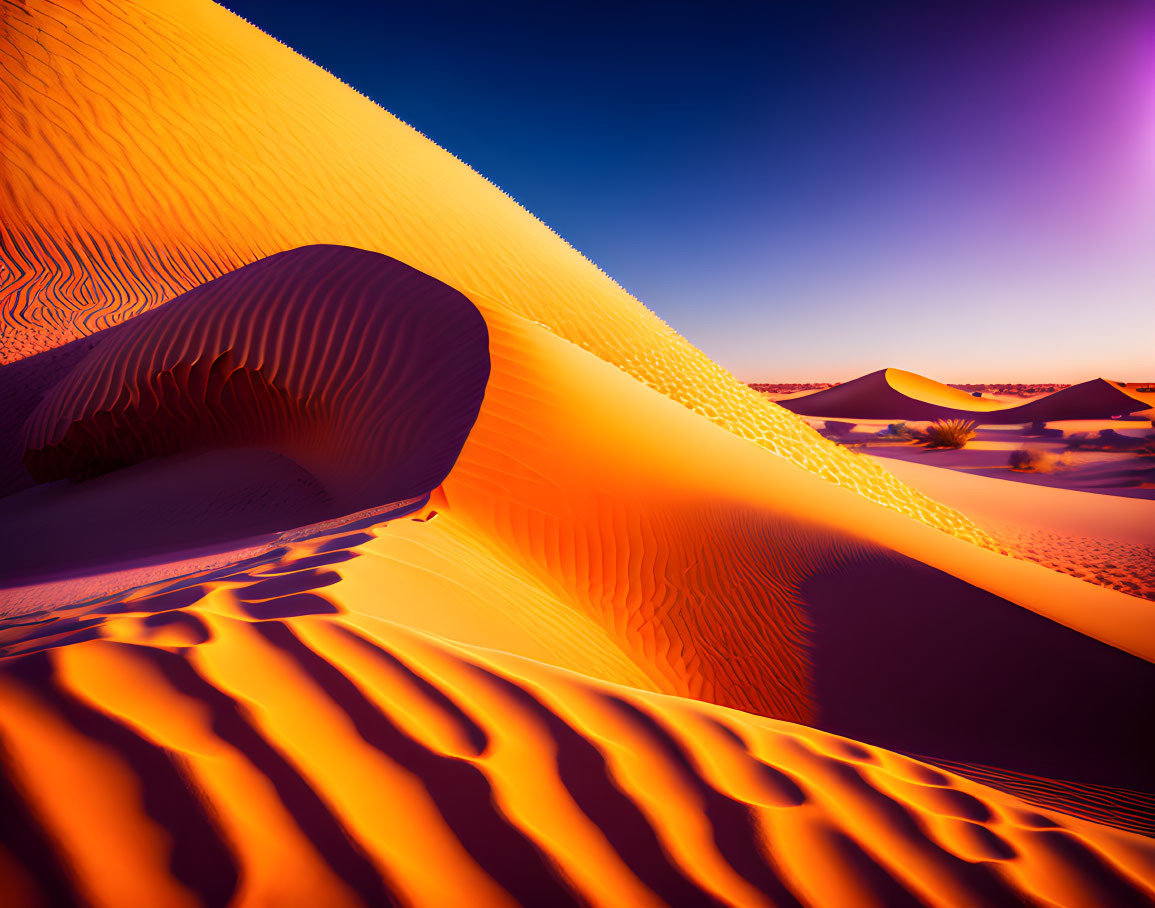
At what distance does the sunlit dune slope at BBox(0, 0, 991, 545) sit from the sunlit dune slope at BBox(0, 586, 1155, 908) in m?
6.75

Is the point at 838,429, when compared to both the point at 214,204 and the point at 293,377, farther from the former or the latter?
the point at 214,204

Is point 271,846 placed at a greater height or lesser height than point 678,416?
lesser

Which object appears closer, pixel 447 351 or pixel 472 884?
pixel 472 884

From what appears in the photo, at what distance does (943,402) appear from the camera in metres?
33.2

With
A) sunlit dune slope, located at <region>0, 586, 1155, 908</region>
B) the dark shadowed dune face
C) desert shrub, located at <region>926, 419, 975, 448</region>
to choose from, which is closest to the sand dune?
sunlit dune slope, located at <region>0, 586, 1155, 908</region>

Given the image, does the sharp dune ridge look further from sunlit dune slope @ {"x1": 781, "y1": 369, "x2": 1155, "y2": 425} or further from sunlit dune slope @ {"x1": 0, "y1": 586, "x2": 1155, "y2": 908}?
sunlit dune slope @ {"x1": 781, "y1": 369, "x2": 1155, "y2": 425}

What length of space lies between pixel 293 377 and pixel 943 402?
1506 inches

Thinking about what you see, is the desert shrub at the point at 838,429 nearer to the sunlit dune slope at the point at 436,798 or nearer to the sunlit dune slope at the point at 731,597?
the sunlit dune slope at the point at 731,597

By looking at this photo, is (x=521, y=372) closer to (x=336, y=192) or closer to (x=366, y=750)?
(x=366, y=750)

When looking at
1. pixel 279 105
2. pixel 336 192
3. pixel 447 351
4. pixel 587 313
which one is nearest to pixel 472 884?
pixel 447 351

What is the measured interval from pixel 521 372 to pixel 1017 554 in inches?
325

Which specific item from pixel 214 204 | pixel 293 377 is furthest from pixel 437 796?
pixel 214 204

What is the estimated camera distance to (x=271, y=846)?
0.92 metres

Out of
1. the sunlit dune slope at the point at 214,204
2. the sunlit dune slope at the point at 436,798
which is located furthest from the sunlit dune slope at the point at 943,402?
the sunlit dune slope at the point at 436,798
